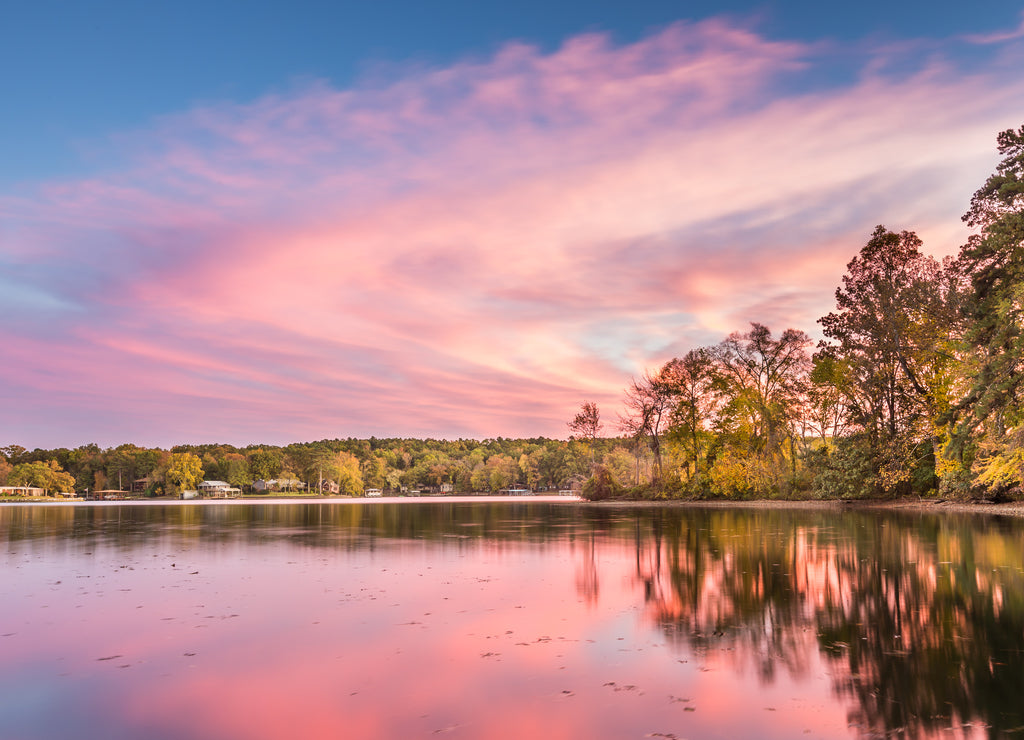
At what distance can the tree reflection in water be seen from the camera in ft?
21.1

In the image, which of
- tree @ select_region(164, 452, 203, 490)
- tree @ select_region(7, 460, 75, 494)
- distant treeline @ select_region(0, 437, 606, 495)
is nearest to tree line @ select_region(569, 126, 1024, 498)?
distant treeline @ select_region(0, 437, 606, 495)

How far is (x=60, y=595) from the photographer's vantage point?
43.8 ft

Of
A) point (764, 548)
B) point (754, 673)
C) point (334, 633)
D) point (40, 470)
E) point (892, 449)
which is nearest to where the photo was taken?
point (754, 673)

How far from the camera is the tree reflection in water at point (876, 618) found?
6422mm

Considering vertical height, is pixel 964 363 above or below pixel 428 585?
above

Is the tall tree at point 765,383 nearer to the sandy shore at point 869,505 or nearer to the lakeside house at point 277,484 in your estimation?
the sandy shore at point 869,505

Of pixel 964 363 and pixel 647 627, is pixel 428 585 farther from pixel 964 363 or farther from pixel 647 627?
pixel 964 363

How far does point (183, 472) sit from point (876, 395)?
157 m

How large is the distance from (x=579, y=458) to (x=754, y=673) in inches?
6318

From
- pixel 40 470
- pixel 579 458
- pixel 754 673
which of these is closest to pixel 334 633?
pixel 754 673

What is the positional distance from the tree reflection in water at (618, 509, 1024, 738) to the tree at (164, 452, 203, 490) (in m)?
165

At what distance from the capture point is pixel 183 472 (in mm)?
161625

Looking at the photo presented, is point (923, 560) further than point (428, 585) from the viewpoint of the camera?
Yes

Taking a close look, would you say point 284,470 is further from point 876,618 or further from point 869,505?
point 876,618
